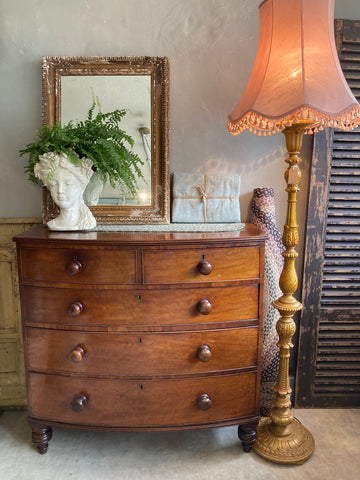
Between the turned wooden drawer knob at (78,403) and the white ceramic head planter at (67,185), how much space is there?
2.46 ft

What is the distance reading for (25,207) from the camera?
199 cm

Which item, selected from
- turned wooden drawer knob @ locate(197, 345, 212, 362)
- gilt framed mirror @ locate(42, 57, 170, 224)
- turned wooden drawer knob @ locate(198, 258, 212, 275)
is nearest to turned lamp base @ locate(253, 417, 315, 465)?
turned wooden drawer knob @ locate(197, 345, 212, 362)

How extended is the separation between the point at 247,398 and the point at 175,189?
1.05 meters

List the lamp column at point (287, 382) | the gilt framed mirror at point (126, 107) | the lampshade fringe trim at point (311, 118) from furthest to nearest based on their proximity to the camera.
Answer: the gilt framed mirror at point (126, 107), the lamp column at point (287, 382), the lampshade fringe trim at point (311, 118)

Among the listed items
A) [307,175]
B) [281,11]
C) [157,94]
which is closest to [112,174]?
[157,94]

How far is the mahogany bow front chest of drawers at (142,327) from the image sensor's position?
153cm

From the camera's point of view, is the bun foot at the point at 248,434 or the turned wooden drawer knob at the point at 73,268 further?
the bun foot at the point at 248,434

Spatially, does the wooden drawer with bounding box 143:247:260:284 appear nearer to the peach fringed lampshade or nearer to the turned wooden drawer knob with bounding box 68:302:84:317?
the turned wooden drawer knob with bounding box 68:302:84:317

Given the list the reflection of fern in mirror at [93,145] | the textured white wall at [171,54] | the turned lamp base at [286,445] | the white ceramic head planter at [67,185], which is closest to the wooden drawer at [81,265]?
the white ceramic head planter at [67,185]

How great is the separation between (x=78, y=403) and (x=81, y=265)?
604 millimetres

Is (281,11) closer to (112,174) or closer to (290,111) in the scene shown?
(290,111)

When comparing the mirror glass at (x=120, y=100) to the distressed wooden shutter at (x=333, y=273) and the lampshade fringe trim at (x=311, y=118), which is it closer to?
the lampshade fringe trim at (x=311, y=118)

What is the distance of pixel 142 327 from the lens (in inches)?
61.8

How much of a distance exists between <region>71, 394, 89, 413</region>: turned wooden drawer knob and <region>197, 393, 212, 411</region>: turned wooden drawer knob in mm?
500
